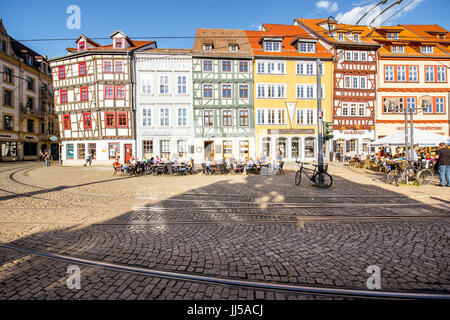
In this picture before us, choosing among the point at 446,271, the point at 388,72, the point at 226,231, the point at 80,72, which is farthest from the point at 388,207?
the point at 80,72

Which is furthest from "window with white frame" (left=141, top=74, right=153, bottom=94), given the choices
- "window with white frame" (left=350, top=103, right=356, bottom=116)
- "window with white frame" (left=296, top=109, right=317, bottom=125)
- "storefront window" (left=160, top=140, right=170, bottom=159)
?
"window with white frame" (left=350, top=103, right=356, bottom=116)

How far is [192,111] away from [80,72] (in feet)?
43.7

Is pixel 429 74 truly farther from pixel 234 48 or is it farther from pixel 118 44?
pixel 118 44

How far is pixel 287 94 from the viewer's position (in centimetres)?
2552

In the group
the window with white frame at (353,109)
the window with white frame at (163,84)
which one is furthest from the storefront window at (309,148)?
the window with white frame at (163,84)

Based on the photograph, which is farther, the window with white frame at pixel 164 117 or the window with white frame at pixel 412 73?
the window with white frame at pixel 412 73

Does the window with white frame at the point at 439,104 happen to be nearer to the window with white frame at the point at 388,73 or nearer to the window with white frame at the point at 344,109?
the window with white frame at the point at 388,73

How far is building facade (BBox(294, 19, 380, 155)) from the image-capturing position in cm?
2611

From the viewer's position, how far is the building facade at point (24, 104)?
30438 mm

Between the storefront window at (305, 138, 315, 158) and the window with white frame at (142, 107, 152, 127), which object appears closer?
the window with white frame at (142, 107, 152, 127)

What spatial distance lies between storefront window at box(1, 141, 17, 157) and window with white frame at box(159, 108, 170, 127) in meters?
24.1

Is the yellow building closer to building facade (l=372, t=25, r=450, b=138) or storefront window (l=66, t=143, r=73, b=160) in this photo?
building facade (l=372, t=25, r=450, b=138)

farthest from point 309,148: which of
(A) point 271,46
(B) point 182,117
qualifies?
(B) point 182,117

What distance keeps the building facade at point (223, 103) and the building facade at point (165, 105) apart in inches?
36.2
